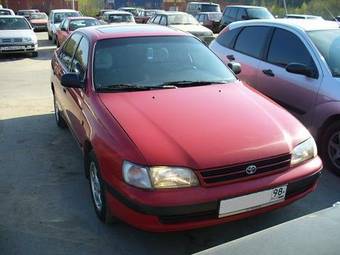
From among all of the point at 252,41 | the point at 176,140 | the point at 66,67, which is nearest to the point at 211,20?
the point at 252,41

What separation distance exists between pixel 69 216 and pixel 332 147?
9.41ft

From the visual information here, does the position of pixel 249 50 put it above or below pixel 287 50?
below

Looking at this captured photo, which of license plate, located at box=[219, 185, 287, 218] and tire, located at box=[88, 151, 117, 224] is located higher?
license plate, located at box=[219, 185, 287, 218]


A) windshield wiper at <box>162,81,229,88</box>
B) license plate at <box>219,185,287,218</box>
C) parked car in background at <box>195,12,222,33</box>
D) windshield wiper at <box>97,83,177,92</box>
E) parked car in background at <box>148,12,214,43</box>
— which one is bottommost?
parked car in background at <box>195,12,222,33</box>

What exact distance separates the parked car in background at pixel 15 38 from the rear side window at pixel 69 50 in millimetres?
10039

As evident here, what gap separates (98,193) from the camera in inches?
153

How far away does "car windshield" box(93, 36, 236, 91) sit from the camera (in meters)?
4.35

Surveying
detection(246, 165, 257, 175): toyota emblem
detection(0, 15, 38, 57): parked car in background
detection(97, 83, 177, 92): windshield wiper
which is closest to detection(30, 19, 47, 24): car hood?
detection(0, 15, 38, 57): parked car in background

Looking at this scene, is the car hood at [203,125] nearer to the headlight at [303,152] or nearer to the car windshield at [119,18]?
the headlight at [303,152]

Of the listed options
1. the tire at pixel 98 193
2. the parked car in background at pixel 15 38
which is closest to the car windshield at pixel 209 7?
the parked car in background at pixel 15 38

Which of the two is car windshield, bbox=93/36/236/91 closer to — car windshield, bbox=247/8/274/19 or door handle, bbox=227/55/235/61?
door handle, bbox=227/55/235/61

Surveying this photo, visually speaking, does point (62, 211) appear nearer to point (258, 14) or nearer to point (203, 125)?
point (203, 125)

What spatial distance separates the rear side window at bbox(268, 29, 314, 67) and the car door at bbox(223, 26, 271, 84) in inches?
7.6

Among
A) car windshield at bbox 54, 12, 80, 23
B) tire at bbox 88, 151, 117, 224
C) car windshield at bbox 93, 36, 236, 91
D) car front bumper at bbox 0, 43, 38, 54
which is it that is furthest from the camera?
car windshield at bbox 54, 12, 80, 23
